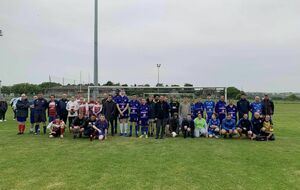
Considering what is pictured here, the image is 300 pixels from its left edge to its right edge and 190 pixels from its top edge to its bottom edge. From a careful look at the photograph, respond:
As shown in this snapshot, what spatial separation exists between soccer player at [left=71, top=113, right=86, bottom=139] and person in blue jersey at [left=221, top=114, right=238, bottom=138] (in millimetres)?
5495

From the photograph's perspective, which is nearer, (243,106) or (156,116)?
(156,116)

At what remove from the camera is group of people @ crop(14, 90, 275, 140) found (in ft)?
41.4

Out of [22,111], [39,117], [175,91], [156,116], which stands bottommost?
[39,117]

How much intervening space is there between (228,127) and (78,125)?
5.95 m

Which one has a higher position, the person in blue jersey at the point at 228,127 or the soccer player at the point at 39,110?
the soccer player at the point at 39,110

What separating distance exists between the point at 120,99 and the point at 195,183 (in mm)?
7541

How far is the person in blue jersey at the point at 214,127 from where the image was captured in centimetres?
1309

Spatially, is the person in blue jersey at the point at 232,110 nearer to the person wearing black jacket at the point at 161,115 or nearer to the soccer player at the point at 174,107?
the soccer player at the point at 174,107

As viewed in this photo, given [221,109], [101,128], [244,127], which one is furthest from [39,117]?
[244,127]

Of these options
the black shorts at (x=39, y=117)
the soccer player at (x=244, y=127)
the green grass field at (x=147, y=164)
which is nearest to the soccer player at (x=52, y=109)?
the black shorts at (x=39, y=117)

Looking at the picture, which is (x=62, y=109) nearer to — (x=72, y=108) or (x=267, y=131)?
(x=72, y=108)

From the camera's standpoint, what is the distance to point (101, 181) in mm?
6273

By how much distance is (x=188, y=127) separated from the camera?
42.9 feet

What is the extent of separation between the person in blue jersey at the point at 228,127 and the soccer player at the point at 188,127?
119 centimetres
